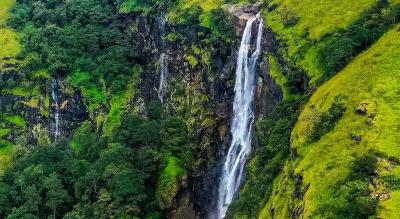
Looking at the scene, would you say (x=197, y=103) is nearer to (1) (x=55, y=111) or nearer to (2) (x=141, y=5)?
(1) (x=55, y=111)

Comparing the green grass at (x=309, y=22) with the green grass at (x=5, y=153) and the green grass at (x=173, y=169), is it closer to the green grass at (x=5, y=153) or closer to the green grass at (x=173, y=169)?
the green grass at (x=173, y=169)

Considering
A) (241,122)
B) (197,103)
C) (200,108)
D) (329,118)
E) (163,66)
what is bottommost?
(200,108)

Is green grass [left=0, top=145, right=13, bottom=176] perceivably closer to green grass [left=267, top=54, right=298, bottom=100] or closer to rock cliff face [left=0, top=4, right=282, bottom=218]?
rock cliff face [left=0, top=4, right=282, bottom=218]

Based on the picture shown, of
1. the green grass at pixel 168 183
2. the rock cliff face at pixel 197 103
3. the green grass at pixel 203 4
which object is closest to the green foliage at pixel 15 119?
the rock cliff face at pixel 197 103

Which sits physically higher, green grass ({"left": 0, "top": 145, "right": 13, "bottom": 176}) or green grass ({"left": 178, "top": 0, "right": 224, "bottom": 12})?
green grass ({"left": 178, "top": 0, "right": 224, "bottom": 12})

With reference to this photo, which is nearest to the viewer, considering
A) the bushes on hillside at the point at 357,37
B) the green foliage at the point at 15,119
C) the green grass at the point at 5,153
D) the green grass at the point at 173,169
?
the bushes on hillside at the point at 357,37

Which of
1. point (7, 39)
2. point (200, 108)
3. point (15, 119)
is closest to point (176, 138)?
point (200, 108)

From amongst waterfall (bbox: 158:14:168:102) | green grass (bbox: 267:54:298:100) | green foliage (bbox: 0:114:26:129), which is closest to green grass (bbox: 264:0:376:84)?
green grass (bbox: 267:54:298:100)
